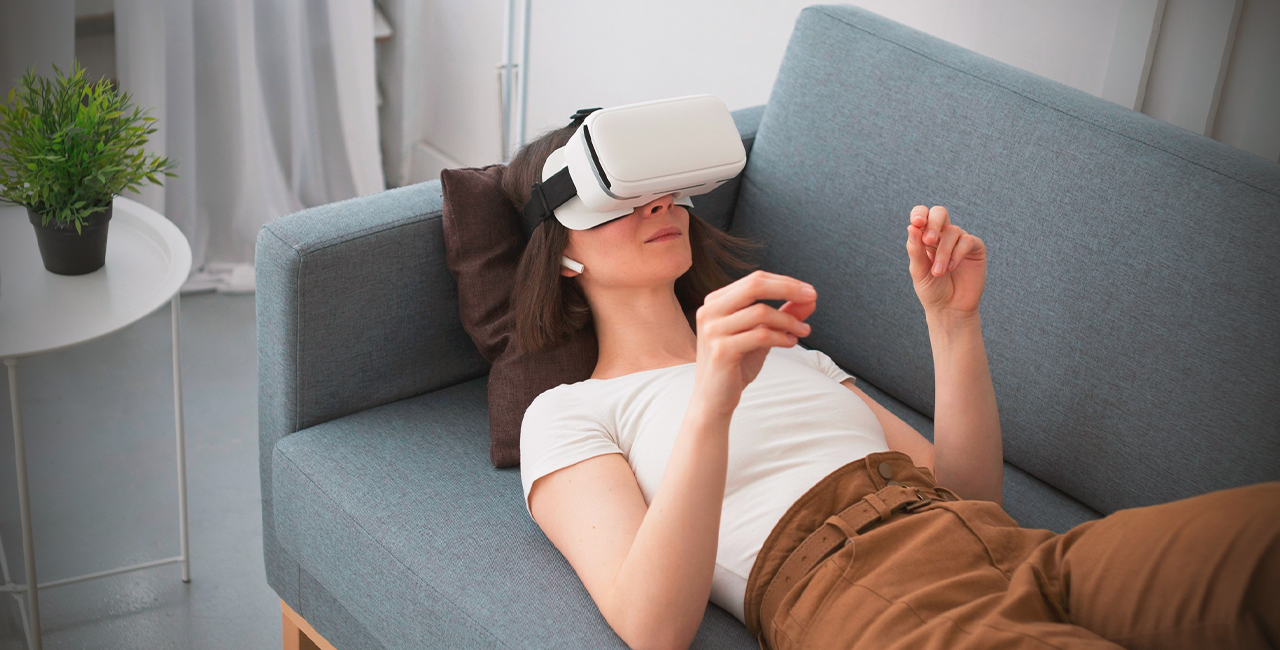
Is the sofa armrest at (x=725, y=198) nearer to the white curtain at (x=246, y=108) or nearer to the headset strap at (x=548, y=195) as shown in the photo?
the headset strap at (x=548, y=195)

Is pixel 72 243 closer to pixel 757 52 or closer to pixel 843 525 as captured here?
pixel 843 525

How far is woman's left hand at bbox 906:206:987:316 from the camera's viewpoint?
127 cm

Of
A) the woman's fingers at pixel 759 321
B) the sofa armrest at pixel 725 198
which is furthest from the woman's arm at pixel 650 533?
the sofa armrest at pixel 725 198

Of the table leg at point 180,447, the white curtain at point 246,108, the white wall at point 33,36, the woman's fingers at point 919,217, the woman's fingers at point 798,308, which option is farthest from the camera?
the white curtain at point 246,108

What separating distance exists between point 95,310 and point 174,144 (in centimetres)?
153

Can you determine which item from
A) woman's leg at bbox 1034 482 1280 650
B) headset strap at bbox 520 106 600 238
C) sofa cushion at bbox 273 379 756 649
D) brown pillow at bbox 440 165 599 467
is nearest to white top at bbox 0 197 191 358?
sofa cushion at bbox 273 379 756 649

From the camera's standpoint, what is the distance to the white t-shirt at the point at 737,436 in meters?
1.26

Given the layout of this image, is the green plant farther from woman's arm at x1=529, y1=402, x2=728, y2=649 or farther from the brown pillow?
woman's arm at x1=529, y1=402, x2=728, y2=649

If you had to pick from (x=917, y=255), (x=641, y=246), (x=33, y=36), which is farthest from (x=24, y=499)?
(x=33, y=36)

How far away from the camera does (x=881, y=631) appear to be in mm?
1082

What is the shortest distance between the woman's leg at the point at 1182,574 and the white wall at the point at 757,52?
0.88 meters

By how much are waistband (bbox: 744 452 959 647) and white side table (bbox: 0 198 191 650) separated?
99 cm

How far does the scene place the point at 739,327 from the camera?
102 centimetres

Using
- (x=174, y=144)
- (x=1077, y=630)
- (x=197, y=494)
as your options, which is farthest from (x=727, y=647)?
(x=174, y=144)
